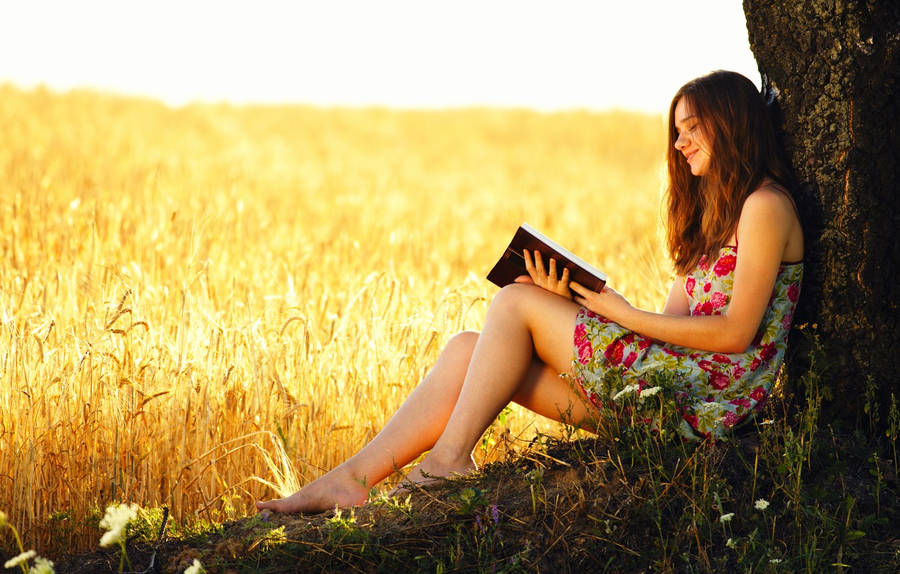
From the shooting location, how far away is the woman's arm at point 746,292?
287 cm

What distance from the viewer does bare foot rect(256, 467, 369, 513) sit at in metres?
3.08

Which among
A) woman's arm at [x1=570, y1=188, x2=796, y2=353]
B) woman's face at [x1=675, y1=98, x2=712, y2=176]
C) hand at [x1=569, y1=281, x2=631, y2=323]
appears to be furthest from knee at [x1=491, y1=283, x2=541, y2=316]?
A: woman's face at [x1=675, y1=98, x2=712, y2=176]

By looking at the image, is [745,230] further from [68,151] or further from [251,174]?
[68,151]

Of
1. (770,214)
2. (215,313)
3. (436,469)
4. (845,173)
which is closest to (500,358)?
(436,469)

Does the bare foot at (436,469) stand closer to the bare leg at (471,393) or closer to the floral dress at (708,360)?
the bare leg at (471,393)

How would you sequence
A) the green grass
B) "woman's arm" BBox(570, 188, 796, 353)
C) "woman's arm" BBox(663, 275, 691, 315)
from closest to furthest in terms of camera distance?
the green grass
"woman's arm" BBox(570, 188, 796, 353)
"woman's arm" BBox(663, 275, 691, 315)

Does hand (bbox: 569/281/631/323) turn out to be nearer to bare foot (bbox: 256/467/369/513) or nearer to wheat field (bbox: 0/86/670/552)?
wheat field (bbox: 0/86/670/552)

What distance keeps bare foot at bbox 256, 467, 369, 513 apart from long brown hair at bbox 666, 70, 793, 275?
4.44 feet

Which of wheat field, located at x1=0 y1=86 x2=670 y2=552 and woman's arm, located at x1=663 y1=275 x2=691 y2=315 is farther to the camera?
wheat field, located at x1=0 y1=86 x2=670 y2=552

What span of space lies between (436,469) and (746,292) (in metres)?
1.14

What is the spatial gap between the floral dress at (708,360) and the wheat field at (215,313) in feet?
1.46

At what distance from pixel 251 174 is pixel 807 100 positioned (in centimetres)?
987

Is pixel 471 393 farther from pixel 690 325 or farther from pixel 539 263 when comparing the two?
pixel 690 325

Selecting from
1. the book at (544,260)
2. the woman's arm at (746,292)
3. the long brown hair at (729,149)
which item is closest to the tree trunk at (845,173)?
the long brown hair at (729,149)
